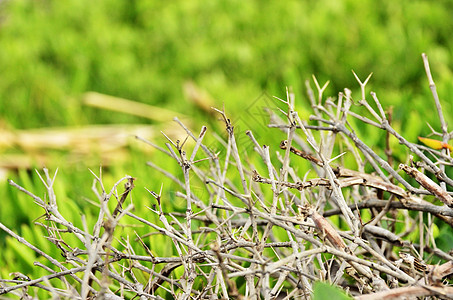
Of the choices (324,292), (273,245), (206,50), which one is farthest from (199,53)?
(324,292)

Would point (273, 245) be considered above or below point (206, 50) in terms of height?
above

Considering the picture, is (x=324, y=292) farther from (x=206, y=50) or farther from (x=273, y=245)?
(x=206, y=50)

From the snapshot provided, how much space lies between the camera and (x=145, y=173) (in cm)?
235

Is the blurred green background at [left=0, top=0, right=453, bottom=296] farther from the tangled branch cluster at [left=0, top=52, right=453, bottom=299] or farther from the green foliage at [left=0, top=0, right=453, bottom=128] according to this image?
the tangled branch cluster at [left=0, top=52, right=453, bottom=299]

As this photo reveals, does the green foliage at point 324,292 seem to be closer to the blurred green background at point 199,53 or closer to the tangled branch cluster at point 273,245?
the tangled branch cluster at point 273,245

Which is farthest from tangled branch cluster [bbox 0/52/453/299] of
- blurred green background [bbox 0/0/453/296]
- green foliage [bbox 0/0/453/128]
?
green foliage [bbox 0/0/453/128]

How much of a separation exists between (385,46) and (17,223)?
274 centimetres

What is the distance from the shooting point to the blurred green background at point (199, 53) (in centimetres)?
393

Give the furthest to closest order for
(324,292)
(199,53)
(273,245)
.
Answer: (199,53) < (273,245) < (324,292)

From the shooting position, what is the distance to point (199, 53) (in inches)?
189

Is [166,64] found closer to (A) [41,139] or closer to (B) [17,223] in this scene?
(A) [41,139]

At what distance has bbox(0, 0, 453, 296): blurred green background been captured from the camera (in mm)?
3934

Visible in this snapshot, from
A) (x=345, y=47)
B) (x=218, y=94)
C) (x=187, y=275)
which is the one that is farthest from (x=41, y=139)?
(x=187, y=275)

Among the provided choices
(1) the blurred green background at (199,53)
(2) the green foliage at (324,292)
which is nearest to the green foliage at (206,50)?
(1) the blurred green background at (199,53)
